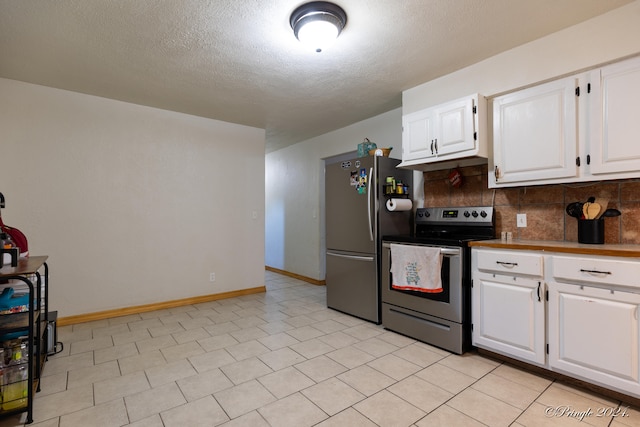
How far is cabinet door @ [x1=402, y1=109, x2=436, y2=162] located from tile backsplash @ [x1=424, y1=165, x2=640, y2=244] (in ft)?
1.50

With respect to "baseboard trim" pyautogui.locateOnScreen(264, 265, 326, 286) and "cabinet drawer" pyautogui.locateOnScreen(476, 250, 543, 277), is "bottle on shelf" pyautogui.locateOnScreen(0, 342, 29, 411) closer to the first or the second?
"cabinet drawer" pyautogui.locateOnScreen(476, 250, 543, 277)

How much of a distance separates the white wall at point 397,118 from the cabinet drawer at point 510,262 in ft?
4.33

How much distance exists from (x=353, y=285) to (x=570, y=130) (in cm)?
229

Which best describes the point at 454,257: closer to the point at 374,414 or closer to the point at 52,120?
the point at 374,414

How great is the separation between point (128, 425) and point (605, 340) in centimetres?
Result: 271

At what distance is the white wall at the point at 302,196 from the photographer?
15.0 feet

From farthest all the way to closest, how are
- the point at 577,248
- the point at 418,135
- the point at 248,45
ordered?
the point at 418,135
the point at 248,45
the point at 577,248

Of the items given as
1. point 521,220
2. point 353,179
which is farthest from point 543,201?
point 353,179

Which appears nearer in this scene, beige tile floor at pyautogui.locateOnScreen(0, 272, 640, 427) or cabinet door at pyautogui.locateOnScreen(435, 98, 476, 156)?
beige tile floor at pyautogui.locateOnScreen(0, 272, 640, 427)

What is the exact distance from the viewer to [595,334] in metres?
1.83

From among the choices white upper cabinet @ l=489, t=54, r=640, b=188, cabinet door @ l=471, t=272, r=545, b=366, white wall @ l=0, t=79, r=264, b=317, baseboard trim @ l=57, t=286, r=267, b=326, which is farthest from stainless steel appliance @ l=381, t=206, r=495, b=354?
white wall @ l=0, t=79, r=264, b=317

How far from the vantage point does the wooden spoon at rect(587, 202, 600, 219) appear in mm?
2082

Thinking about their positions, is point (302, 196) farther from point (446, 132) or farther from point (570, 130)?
point (570, 130)

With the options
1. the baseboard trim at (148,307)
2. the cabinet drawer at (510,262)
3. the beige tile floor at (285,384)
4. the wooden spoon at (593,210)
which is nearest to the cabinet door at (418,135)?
the cabinet drawer at (510,262)
